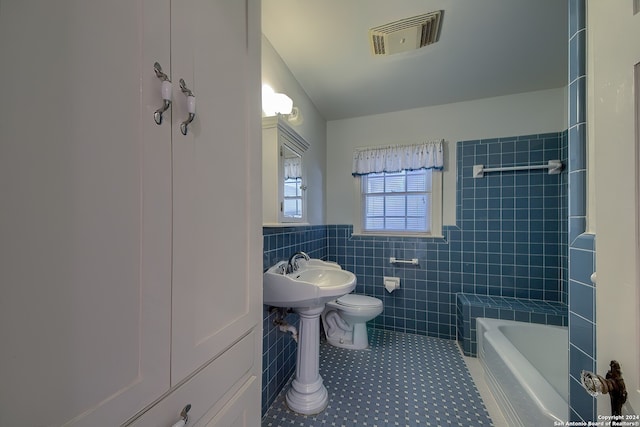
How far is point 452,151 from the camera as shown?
2.40 metres

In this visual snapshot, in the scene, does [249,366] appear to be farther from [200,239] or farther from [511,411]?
[511,411]

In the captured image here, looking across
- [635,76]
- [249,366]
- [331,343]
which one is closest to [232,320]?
[249,366]

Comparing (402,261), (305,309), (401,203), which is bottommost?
(305,309)

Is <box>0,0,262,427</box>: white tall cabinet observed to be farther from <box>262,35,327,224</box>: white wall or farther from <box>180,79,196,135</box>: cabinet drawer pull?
<box>262,35,327,224</box>: white wall

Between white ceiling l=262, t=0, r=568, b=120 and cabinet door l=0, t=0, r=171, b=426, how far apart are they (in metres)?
1.23

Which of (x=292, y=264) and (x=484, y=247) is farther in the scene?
(x=484, y=247)

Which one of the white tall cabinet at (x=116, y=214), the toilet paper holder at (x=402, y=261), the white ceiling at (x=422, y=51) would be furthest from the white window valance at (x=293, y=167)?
the toilet paper holder at (x=402, y=261)

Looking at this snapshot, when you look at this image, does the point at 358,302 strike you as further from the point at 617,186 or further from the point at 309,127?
the point at 617,186

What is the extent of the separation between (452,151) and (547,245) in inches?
46.4

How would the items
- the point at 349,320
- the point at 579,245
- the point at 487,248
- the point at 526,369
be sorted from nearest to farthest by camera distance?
1. the point at 579,245
2. the point at 526,369
3. the point at 349,320
4. the point at 487,248

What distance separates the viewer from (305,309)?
4.84ft

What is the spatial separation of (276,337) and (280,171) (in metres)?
1.12

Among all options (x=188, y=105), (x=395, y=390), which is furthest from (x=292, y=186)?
(x=395, y=390)

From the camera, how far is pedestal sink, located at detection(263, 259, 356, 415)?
1315mm
